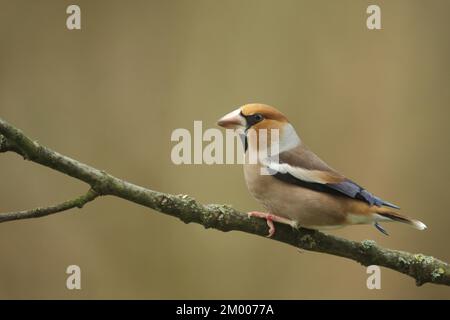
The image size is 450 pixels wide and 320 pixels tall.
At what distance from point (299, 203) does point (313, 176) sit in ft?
0.45

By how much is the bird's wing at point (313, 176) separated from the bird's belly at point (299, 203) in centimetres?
3

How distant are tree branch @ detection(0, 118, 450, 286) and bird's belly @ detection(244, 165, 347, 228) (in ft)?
0.17

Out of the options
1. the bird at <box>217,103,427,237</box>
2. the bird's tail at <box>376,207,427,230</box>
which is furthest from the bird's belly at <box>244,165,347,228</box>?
the bird's tail at <box>376,207,427,230</box>

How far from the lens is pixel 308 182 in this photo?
101 inches

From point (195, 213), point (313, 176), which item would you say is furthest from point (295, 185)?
point (195, 213)

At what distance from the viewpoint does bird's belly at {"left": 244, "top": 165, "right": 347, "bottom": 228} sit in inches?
98.1

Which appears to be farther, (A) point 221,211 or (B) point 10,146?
(A) point 221,211

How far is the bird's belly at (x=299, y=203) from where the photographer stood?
2492 mm

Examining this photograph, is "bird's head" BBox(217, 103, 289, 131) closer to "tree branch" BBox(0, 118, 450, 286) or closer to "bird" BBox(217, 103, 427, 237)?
"bird" BBox(217, 103, 427, 237)

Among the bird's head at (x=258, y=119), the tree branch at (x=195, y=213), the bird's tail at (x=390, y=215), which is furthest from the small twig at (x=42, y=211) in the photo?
the bird's tail at (x=390, y=215)

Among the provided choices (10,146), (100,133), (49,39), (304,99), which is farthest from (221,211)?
(49,39)

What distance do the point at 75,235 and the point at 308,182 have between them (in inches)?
108

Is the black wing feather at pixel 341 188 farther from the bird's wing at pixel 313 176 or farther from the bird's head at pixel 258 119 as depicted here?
the bird's head at pixel 258 119

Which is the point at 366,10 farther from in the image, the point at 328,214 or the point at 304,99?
the point at 328,214
